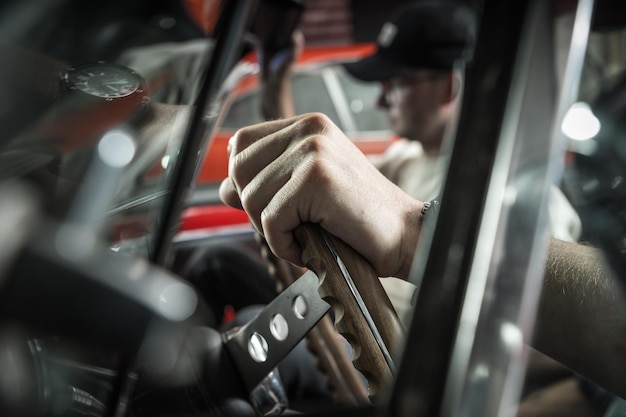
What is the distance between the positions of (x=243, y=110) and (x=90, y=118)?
0.96 m

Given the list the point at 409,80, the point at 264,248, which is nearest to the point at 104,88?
the point at 264,248

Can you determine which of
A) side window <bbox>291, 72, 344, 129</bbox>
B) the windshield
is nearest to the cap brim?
side window <bbox>291, 72, 344, 129</bbox>

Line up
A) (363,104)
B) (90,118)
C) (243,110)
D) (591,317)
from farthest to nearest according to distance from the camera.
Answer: (363,104) < (243,110) < (591,317) < (90,118)

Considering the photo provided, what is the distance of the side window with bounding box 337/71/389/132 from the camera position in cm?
276

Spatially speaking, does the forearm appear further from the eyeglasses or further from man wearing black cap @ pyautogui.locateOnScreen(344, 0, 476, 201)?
the eyeglasses

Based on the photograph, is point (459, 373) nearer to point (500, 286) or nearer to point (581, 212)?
point (500, 286)

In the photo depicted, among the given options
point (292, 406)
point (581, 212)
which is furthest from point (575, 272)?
point (292, 406)

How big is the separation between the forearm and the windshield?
42 centimetres

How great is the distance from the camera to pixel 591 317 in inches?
29.7

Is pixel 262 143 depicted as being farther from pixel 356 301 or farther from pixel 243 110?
pixel 243 110

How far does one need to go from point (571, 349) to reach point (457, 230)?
35cm

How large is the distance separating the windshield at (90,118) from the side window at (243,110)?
52cm

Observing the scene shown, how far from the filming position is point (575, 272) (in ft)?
2.42

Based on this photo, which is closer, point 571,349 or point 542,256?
point 542,256
